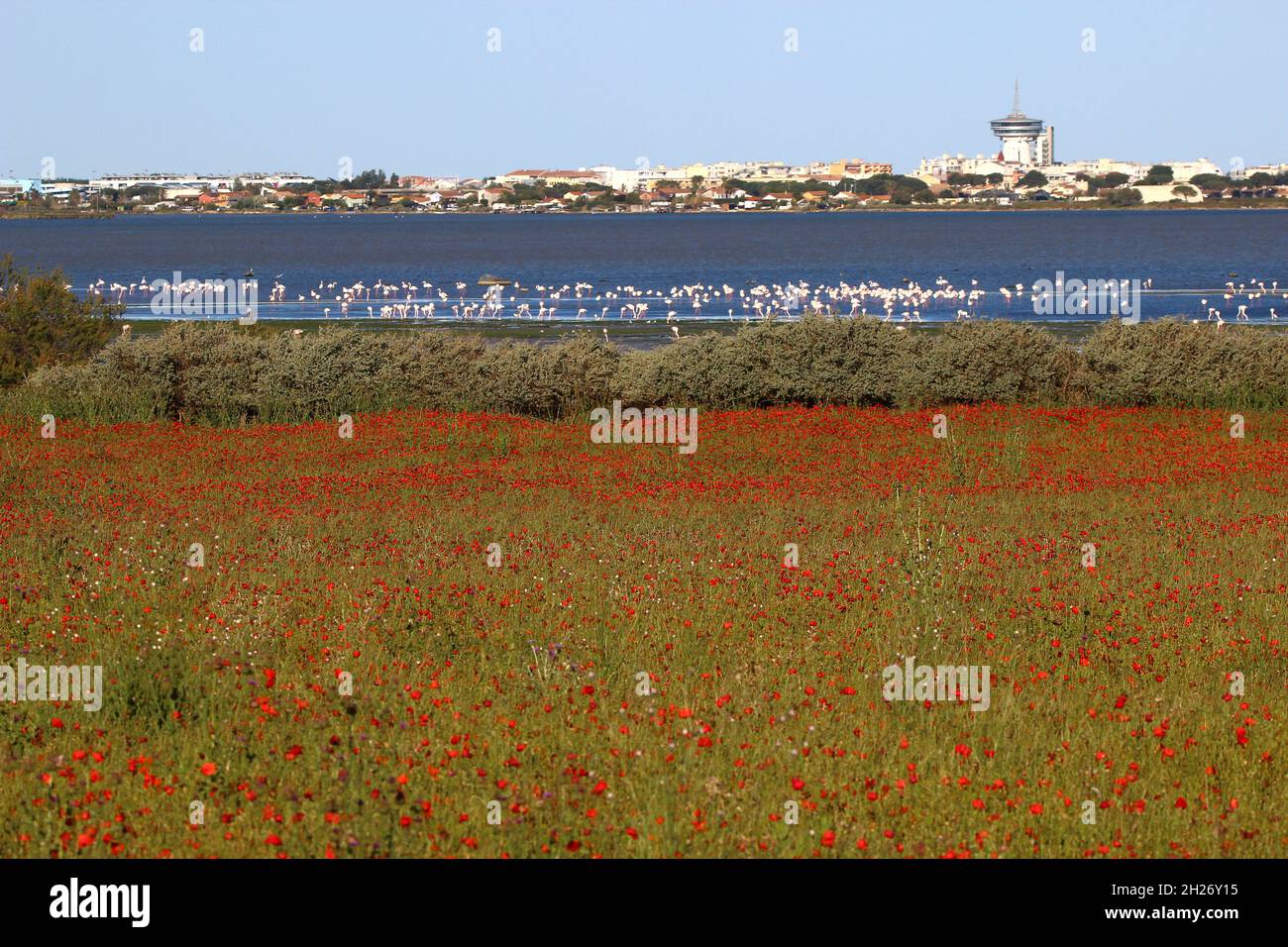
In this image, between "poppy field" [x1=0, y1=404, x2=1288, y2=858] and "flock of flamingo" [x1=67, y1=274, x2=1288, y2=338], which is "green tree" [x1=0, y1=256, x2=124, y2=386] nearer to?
"poppy field" [x1=0, y1=404, x2=1288, y2=858]

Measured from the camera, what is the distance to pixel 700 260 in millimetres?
123312

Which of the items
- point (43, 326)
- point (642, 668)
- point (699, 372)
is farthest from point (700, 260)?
point (642, 668)

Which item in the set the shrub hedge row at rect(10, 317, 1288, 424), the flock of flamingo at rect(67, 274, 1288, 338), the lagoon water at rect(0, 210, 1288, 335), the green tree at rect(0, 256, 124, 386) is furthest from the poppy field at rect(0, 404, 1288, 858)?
the lagoon water at rect(0, 210, 1288, 335)

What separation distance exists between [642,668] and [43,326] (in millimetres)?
30268

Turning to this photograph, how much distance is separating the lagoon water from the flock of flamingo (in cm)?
54

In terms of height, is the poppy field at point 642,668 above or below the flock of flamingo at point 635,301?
below

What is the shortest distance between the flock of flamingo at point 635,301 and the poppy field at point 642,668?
1623 inches

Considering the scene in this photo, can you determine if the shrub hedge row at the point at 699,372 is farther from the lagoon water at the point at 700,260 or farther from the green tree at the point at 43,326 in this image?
the lagoon water at the point at 700,260

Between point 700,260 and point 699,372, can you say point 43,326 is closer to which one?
point 699,372

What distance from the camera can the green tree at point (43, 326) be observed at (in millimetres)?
34844

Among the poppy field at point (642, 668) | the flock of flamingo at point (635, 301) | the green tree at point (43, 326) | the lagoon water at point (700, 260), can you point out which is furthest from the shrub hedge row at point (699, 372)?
the lagoon water at point (700, 260)

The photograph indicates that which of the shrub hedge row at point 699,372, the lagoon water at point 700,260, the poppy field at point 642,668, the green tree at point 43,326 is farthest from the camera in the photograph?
the lagoon water at point 700,260
